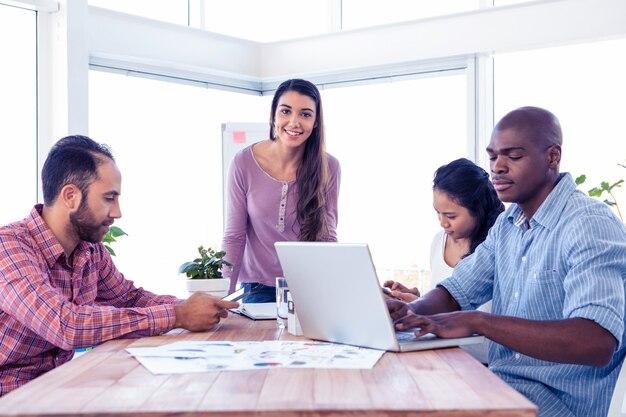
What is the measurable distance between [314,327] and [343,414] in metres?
0.66

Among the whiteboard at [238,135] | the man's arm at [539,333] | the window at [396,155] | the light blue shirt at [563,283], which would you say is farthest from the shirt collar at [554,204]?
the whiteboard at [238,135]

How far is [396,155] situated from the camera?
229 inches

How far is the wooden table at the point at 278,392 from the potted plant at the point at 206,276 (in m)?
0.72

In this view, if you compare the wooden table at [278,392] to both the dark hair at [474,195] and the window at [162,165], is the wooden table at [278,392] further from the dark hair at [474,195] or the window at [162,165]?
the window at [162,165]

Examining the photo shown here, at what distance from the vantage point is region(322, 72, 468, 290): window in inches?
221

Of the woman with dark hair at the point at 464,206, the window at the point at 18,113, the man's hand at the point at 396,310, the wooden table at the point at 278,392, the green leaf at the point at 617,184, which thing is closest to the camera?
the wooden table at the point at 278,392

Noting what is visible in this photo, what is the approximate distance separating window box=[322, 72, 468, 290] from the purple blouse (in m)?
2.60

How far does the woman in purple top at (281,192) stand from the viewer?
10.00 feet

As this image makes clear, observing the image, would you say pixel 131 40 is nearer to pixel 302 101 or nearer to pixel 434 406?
pixel 302 101

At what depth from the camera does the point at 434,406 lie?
132 cm

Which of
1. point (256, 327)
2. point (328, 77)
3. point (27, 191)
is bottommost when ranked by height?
point (256, 327)

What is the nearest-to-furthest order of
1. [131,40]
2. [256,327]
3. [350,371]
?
[350,371] < [256,327] < [131,40]

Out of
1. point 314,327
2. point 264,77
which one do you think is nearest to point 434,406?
point 314,327

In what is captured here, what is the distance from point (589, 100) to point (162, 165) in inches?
111
